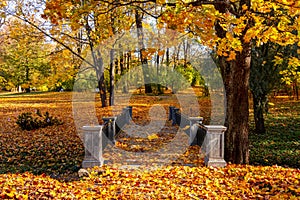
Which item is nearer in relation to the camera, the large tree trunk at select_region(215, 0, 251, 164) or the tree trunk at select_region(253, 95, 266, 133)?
the large tree trunk at select_region(215, 0, 251, 164)

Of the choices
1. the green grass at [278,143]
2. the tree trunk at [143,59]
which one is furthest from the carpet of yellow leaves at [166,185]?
the tree trunk at [143,59]

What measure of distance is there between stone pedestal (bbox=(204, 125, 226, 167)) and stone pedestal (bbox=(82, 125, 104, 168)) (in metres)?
2.56

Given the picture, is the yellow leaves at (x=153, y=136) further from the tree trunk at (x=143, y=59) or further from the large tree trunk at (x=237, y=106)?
the tree trunk at (x=143, y=59)

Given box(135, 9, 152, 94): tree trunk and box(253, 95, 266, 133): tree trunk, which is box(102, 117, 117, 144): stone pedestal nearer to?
box(253, 95, 266, 133): tree trunk

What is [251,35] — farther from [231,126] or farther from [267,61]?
[267,61]

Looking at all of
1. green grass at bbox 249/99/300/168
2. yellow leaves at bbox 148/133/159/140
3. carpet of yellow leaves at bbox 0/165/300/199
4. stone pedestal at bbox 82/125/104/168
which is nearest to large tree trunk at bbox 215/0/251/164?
carpet of yellow leaves at bbox 0/165/300/199

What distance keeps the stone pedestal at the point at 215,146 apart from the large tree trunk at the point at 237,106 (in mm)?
469

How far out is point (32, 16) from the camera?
15.4 meters

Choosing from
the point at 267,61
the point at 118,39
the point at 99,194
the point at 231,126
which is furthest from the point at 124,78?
the point at 99,194

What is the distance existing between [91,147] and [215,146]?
289 centimetres

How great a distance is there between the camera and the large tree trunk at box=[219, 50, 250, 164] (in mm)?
7238

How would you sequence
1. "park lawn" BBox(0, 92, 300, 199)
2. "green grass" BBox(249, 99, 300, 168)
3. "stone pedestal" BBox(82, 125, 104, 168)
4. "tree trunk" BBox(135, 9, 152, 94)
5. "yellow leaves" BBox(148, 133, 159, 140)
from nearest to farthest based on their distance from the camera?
"park lawn" BBox(0, 92, 300, 199) → "stone pedestal" BBox(82, 125, 104, 168) → "green grass" BBox(249, 99, 300, 168) → "yellow leaves" BBox(148, 133, 159, 140) → "tree trunk" BBox(135, 9, 152, 94)

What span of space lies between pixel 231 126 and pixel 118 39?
12.2 meters

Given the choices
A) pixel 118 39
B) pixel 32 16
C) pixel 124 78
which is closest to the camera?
pixel 32 16
